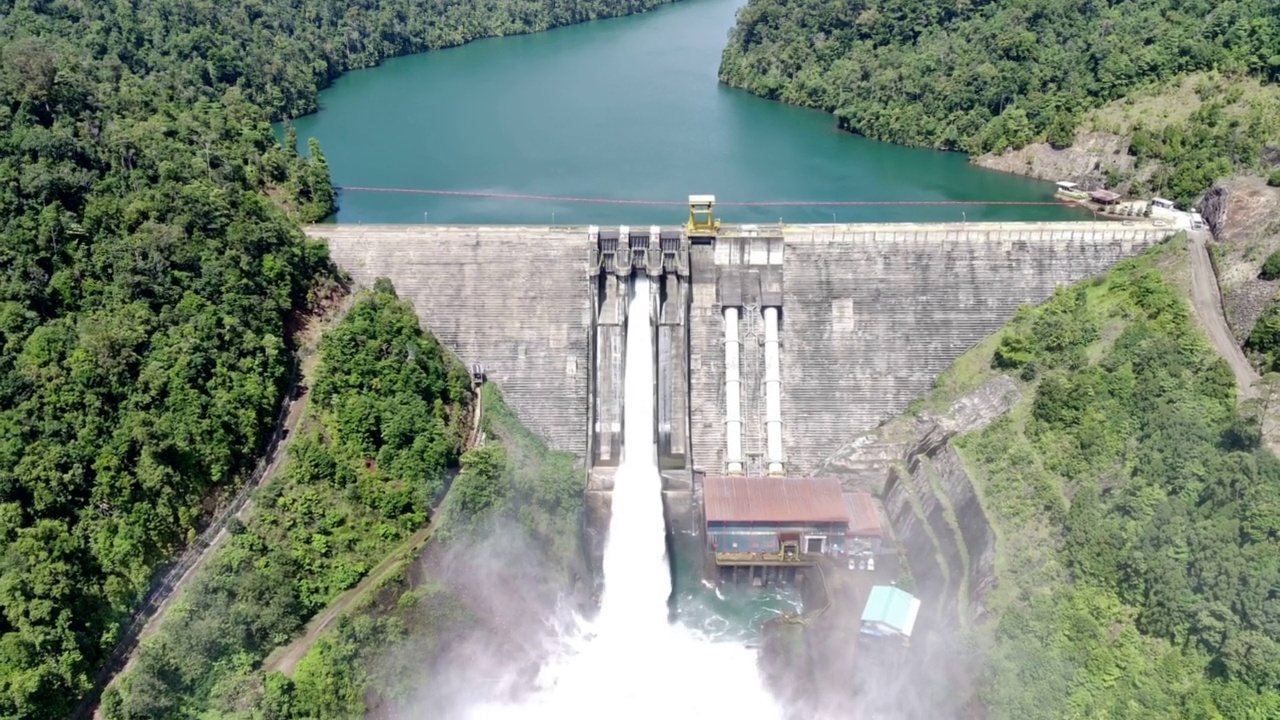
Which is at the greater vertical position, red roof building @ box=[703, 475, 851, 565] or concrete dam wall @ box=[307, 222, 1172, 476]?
concrete dam wall @ box=[307, 222, 1172, 476]

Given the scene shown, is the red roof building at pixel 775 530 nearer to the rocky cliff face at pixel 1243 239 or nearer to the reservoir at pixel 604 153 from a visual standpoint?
the rocky cliff face at pixel 1243 239

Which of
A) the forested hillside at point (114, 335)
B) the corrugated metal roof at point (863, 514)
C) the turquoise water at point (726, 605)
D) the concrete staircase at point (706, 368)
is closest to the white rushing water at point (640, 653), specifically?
the turquoise water at point (726, 605)

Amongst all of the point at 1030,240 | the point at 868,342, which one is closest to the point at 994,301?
the point at 1030,240

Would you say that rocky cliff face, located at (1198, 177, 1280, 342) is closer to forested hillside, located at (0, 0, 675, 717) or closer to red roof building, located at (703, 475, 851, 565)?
red roof building, located at (703, 475, 851, 565)

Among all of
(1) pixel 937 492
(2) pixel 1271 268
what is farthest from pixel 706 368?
(2) pixel 1271 268

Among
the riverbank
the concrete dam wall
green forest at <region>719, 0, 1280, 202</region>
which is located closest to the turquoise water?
the concrete dam wall

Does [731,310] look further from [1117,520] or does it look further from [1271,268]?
[1271,268]
